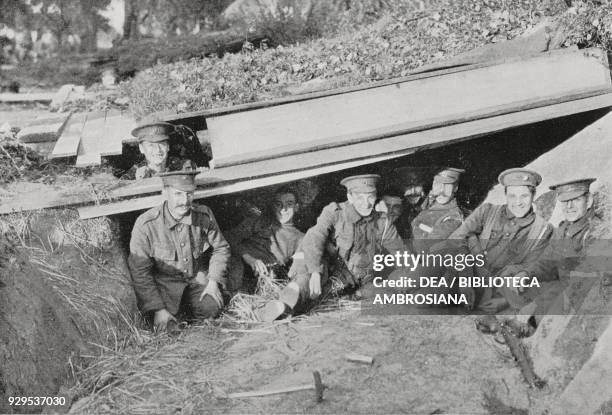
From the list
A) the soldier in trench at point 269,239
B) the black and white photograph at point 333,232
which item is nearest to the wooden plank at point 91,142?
the black and white photograph at point 333,232

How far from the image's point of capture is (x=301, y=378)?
4105 millimetres

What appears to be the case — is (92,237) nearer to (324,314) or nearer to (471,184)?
(324,314)

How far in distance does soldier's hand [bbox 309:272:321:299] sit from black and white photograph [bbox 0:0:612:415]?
0.03 meters

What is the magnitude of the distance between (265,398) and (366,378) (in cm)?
74

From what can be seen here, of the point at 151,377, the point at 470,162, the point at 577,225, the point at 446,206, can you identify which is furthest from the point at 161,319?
the point at 470,162

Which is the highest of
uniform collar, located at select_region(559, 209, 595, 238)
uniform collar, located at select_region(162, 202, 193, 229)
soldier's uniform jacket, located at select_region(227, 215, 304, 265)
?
uniform collar, located at select_region(162, 202, 193, 229)

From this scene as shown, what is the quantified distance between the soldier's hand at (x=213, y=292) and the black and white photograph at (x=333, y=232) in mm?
21

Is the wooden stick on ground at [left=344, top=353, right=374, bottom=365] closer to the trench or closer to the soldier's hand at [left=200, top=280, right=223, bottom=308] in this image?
the soldier's hand at [left=200, top=280, right=223, bottom=308]

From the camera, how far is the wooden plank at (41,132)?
5.98 metres

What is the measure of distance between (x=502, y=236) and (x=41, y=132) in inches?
189

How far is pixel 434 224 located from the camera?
5844mm

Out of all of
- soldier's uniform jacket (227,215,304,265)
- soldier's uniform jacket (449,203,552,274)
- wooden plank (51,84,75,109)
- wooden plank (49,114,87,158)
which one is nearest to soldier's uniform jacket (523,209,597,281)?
soldier's uniform jacket (449,203,552,274)

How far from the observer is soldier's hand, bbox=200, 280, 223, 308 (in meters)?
5.22

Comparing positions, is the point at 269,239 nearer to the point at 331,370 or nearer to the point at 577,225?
the point at 331,370
